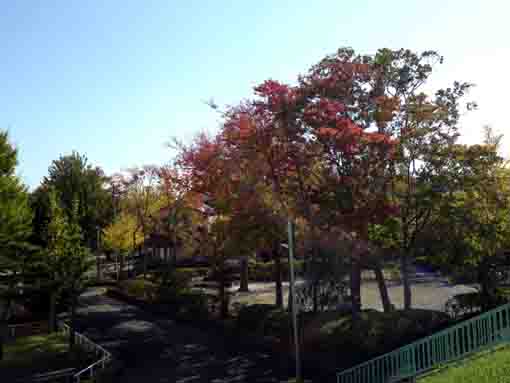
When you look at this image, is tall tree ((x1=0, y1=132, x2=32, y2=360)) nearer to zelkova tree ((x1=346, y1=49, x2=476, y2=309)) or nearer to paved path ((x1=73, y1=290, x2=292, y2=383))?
paved path ((x1=73, y1=290, x2=292, y2=383))

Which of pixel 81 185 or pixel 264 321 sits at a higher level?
pixel 81 185

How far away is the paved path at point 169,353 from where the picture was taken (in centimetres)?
1597

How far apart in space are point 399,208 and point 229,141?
24.1 feet

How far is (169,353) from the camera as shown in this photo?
1903cm

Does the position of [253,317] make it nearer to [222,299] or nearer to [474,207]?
[222,299]

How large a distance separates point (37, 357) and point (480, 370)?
16465 millimetres

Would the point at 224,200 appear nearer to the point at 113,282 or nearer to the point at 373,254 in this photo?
the point at 373,254

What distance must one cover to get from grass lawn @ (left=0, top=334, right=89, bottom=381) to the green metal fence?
10862mm

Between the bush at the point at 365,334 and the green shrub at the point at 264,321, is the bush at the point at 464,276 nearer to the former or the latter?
the bush at the point at 365,334

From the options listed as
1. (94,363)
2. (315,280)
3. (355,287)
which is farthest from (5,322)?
(355,287)

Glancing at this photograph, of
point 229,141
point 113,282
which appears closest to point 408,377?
point 229,141

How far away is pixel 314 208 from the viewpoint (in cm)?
1861

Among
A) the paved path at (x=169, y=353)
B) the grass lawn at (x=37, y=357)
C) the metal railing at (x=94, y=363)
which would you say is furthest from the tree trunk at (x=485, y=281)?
the grass lawn at (x=37, y=357)

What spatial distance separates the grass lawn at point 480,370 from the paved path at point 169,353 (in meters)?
5.71
